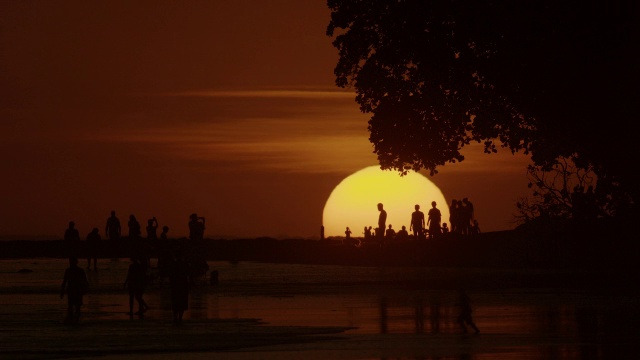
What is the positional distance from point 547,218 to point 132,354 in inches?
1205

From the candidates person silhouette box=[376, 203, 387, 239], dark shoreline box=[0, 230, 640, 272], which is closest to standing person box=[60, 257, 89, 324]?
dark shoreline box=[0, 230, 640, 272]

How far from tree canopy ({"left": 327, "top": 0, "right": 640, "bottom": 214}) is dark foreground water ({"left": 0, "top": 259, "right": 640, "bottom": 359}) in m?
4.15

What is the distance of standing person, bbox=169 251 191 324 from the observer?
87.4 feet

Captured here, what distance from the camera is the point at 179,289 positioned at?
2675cm

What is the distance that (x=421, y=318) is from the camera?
2708cm

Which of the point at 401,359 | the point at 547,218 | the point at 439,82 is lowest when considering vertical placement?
the point at 401,359

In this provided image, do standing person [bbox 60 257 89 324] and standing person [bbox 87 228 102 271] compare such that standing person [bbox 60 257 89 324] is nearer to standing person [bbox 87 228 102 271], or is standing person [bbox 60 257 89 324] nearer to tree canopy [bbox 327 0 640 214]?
tree canopy [bbox 327 0 640 214]

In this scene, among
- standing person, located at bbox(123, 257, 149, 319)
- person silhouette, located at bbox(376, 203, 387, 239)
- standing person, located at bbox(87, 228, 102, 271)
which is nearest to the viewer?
standing person, located at bbox(123, 257, 149, 319)

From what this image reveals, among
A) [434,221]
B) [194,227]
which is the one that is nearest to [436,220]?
[434,221]

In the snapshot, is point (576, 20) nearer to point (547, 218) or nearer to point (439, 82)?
point (439, 82)

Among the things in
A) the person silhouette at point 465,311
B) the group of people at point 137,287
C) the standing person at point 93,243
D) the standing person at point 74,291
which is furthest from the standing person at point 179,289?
the standing person at point 93,243

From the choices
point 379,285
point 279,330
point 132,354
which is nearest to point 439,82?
point 379,285

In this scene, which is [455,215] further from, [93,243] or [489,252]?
[93,243]

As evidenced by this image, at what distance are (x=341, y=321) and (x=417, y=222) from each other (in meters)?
30.6
